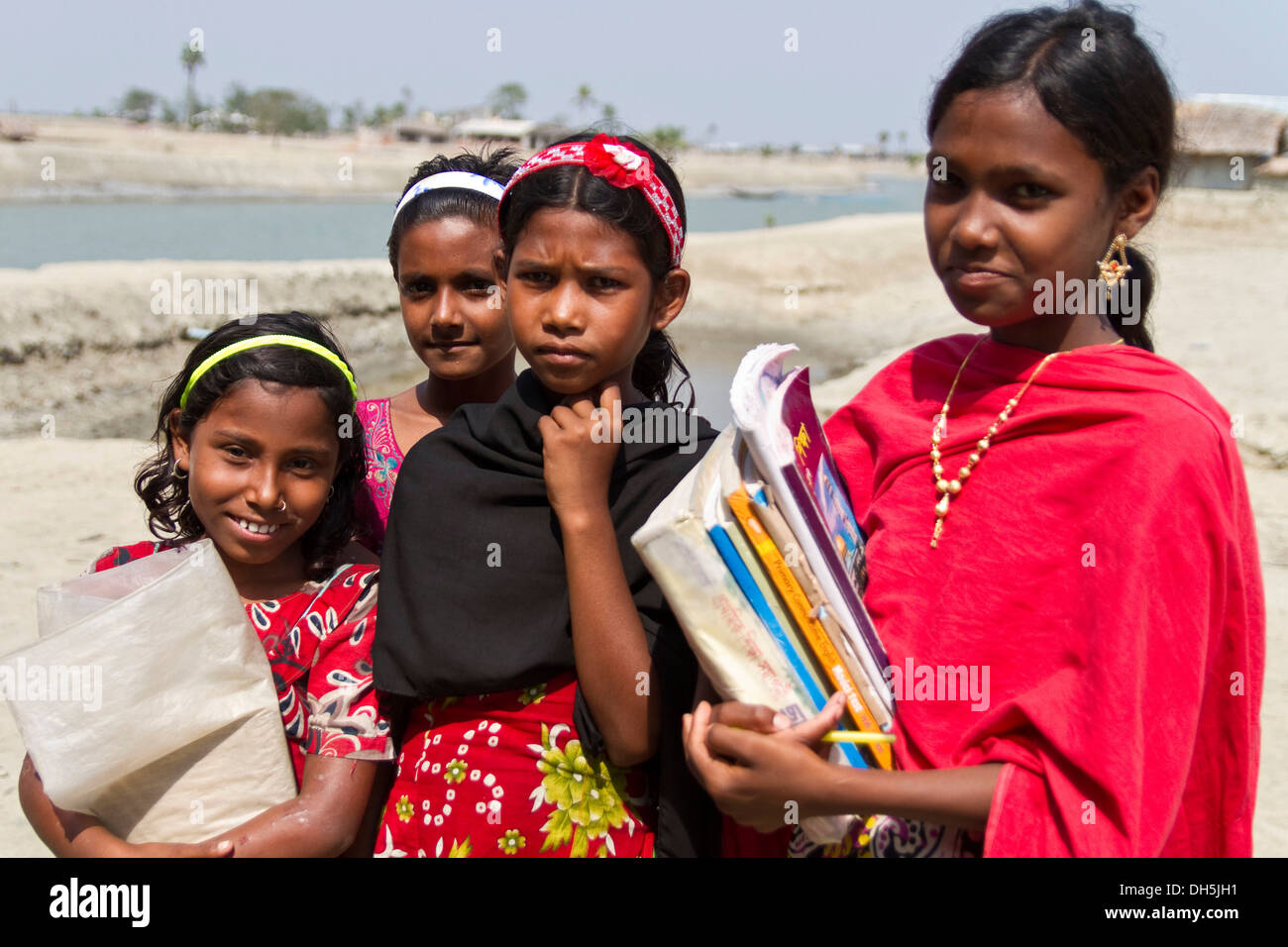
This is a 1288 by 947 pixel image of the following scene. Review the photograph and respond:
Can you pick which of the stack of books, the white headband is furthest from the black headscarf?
the white headband

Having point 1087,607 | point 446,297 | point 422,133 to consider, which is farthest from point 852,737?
point 422,133

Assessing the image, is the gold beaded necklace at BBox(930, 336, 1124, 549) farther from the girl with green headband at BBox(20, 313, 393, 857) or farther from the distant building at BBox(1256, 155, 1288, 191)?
the distant building at BBox(1256, 155, 1288, 191)

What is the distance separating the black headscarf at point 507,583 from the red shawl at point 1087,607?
362mm

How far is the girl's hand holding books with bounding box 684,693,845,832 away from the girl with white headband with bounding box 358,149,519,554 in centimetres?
126

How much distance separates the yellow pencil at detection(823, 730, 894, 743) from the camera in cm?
152

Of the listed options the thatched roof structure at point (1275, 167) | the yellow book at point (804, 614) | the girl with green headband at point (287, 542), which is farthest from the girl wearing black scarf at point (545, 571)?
the thatched roof structure at point (1275, 167)

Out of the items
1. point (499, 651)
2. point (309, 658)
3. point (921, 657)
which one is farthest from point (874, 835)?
point (309, 658)

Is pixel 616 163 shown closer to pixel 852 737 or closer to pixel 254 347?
pixel 254 347

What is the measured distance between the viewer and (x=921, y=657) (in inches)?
64.8

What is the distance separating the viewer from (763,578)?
1.47 metres

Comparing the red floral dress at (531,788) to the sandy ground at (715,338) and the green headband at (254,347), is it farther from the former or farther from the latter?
the sandy ground at (715,338)

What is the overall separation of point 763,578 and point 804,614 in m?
0.08

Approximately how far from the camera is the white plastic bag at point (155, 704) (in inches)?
66.7

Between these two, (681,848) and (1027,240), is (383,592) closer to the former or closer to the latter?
(681,848)
